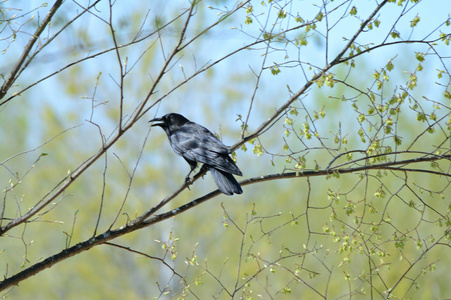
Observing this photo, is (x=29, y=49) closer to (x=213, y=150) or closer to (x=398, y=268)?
(x=213, y=150)

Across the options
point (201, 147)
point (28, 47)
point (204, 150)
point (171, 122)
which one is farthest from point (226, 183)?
point (171, 122)

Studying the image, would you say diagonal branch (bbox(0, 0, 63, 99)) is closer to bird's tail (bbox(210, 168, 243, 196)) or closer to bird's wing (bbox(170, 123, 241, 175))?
bird's tail (bbox(210, 168, 243, 196))

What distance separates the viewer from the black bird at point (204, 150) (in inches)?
127

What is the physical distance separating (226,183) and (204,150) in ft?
1.95

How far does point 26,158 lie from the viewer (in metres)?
11.9

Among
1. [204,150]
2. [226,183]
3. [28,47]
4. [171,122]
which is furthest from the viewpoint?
[171,122]

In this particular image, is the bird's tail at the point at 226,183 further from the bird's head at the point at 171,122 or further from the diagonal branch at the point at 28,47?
the bird's head at the point at 171,122

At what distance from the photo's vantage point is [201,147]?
383cm

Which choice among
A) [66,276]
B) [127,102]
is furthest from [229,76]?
[66,276]

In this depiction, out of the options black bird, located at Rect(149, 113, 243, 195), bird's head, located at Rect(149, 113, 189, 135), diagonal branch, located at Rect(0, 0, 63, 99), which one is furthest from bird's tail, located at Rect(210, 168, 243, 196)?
bird's head, located at Rect(149, 113, 189, 135)

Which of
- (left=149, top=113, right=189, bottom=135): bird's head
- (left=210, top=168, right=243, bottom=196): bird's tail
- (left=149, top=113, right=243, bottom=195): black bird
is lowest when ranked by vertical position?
(left=210, top=168, right=243, bottom=196): bird's tail

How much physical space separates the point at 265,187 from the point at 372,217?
8.34ft

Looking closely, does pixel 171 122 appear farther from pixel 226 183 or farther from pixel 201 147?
pixel 226 183

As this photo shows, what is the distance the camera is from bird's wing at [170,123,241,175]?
3.38 metres
